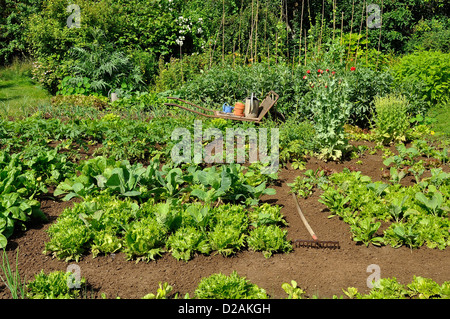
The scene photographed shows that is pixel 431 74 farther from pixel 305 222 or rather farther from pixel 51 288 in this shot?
pixel 51 288

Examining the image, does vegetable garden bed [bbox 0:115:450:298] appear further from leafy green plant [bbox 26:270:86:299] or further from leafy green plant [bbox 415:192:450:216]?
leafy green plant [bbox 26:270:86:299]

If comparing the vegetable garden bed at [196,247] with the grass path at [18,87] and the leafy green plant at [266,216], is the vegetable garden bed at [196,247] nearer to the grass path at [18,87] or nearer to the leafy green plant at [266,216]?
the leafy green plant at [266,216]

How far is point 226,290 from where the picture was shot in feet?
9.02

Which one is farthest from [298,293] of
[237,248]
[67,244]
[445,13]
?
[445,13]

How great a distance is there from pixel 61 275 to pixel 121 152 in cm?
257

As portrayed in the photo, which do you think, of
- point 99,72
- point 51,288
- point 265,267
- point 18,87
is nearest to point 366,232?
point 265,267

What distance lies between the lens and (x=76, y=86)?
381 inches

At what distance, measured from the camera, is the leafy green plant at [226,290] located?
2742mm

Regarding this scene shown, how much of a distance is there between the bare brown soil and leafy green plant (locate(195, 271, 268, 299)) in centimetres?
22

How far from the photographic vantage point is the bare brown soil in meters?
3.07

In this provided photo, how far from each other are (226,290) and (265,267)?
63 cm

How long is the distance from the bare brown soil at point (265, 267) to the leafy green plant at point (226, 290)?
0.22 m
